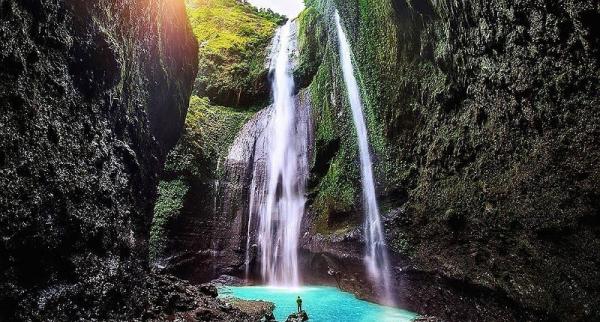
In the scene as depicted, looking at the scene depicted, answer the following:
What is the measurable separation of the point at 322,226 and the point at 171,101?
752 cm

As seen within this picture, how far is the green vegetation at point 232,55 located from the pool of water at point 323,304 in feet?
41.2

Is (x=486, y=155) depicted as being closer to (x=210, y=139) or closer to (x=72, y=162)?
(x=72, y=162)

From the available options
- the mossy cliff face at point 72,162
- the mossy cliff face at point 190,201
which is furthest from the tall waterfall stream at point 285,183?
the mossy cliff face at point 72,162

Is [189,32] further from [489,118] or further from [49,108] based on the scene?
[489,118]

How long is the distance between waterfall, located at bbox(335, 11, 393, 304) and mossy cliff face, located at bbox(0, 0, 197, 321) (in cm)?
701

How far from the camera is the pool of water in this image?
9984 mm

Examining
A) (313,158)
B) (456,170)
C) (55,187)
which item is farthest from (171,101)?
(456,170)

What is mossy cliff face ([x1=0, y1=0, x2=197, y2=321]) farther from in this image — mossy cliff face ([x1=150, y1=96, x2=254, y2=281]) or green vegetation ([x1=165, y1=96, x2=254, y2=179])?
green vegetation ([x1=165, y1=96, x2=254, y2=179])

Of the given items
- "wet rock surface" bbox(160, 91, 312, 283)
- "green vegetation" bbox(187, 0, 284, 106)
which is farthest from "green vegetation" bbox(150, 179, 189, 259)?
"green vegetation" bbox(187, 0, 284, 106)

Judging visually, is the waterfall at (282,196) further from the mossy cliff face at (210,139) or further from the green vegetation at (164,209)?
the green vegetation at (164,209)

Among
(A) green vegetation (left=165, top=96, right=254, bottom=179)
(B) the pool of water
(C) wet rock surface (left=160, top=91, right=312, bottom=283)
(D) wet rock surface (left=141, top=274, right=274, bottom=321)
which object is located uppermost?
(A) green vegetation (left=165, top=96, right=254, bottom=179)

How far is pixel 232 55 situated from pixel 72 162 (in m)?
20.7

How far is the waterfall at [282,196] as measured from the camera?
53.6 ft

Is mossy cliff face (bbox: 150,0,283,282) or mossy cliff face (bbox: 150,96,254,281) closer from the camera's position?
mossy cliff face (bbox: 150,96,254,281)
